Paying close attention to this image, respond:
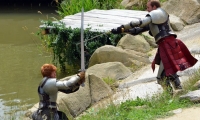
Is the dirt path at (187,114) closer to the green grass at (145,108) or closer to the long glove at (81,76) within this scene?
the green grass at (145,108)

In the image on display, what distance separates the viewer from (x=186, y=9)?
1284 cm

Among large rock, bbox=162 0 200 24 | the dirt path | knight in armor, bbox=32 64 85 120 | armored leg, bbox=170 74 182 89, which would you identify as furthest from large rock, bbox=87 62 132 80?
large rock, bbox=162 0 200 24

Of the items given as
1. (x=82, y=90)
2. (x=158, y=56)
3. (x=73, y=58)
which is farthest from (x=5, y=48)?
(x=158, y=56)

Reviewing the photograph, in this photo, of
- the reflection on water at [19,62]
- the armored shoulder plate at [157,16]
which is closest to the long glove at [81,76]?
the armored shoulder plate at [157,16]

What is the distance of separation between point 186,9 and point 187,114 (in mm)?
7435

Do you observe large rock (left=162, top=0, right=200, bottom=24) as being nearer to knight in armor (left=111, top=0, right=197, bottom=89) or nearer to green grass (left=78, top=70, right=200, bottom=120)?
knight in armor (left=111, top=0, right=197, bottom=89)

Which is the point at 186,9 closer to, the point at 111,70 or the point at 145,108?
the point at 111,70

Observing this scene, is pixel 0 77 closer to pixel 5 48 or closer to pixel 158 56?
pixel 5 48

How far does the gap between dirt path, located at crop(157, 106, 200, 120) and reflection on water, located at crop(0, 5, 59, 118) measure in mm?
3073

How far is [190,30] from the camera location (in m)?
11.8

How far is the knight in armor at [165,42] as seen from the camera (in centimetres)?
688

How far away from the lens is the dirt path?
5629mm

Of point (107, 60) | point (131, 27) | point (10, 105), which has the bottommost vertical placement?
point (10, 105)

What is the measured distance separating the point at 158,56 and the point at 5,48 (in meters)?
7.43
